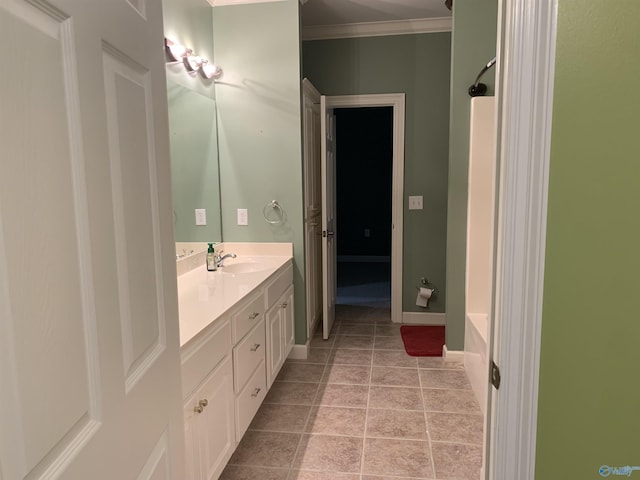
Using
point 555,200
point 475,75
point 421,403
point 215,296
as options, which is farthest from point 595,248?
point 475,75

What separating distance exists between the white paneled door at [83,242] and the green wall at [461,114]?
2.54m

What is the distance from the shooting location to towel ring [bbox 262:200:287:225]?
326cm

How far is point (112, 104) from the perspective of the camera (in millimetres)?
736

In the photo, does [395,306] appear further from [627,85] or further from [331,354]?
[627,85]

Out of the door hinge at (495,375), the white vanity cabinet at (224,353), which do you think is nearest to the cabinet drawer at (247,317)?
the white vanity cabinet at (224,353)

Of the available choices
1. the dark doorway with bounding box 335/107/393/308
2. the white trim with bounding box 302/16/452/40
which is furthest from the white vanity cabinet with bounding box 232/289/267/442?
the dark doorway with bounding box 335/107/393/308

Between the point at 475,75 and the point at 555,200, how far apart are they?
2459 mm

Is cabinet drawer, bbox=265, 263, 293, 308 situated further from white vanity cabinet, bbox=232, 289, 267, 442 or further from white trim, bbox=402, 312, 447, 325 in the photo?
white trim, bbox=402, 312, 447, 325

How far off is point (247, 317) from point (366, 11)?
9.16ft

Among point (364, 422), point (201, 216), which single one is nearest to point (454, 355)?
point (364, 422)

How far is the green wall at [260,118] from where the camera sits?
3115 mm

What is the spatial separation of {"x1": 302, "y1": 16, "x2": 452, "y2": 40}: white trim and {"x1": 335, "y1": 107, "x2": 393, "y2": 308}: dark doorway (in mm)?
2769

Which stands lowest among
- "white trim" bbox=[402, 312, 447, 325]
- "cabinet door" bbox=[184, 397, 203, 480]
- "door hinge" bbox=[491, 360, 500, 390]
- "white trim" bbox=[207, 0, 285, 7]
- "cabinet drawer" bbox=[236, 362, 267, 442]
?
"white trim" bbox=[402, 312, 447, 325]

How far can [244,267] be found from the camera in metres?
3.01
